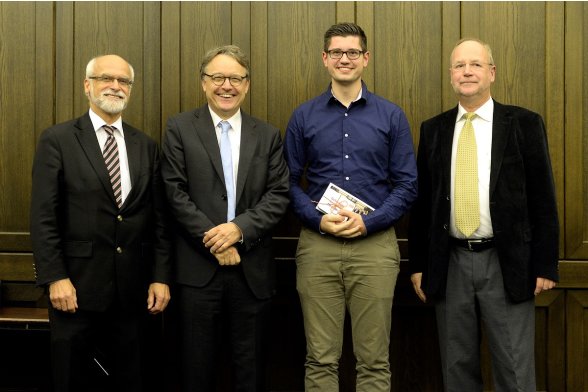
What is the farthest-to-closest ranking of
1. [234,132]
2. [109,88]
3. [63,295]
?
[234,132] < [109,88] < [63,295]

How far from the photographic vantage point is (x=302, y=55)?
10.5 feet

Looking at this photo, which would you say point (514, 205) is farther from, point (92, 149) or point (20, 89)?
point (20, 89)

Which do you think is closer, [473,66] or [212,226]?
[212,226]

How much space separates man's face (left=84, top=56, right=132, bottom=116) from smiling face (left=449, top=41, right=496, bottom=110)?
1424 millimetres

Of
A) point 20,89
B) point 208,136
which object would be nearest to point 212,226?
point 208,136

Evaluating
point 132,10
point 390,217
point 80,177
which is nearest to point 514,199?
point 390,217

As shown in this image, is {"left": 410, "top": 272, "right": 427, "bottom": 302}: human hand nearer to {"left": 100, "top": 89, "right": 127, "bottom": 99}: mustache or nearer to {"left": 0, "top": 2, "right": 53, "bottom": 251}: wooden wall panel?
{"left": 100, "top": 89, "right": 127, "bottom": 99}: mustache

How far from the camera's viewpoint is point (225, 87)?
2.64 metres

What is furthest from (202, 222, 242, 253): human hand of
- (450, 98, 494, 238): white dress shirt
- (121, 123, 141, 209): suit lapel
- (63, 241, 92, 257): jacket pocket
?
(450, 98, 494, 238): white dress shirt

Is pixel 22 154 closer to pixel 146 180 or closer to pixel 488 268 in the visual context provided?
pixel 146 180

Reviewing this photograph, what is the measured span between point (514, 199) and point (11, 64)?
2604 millimetres

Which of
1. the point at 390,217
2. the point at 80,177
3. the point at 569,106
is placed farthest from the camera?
→ the point at 569,106

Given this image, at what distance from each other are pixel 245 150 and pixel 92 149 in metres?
0.62

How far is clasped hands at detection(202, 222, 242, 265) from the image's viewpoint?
2.46 m
